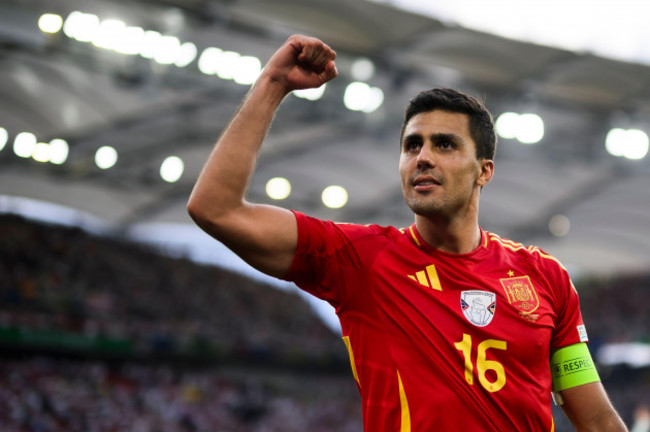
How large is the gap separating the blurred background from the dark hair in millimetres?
15417

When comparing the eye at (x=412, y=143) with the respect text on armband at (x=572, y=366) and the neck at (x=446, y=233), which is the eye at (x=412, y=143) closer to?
the neck at (x=446, y=233)

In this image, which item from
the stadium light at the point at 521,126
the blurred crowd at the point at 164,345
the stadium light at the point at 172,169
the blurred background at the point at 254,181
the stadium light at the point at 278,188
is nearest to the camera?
the blurred background at the point at 254,181

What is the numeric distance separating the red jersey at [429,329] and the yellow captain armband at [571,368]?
0.12 meters

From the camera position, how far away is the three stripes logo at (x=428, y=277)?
7.20 ft

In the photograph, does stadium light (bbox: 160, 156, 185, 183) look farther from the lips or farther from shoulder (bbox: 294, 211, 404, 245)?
the lips

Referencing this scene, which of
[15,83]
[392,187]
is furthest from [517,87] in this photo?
[15,83]

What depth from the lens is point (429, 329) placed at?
6.86 feet

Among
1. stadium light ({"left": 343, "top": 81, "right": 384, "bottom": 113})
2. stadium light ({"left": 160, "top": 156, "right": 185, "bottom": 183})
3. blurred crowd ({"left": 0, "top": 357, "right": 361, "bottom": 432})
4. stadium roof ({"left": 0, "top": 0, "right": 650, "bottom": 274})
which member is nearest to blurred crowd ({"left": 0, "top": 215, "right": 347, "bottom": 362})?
blurred crowd ({"left": 0, "top": 357, "right": 361, "bottom": 432})

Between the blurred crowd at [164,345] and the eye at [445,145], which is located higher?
the eye at [445,145]

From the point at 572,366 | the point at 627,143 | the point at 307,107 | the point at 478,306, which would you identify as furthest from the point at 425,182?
the point at 627,143

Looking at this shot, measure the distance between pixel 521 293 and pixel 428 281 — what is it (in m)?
0.32

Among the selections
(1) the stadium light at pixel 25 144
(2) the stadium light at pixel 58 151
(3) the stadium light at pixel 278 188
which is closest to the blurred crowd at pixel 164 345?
(1) the stadium light at pixel 25 144

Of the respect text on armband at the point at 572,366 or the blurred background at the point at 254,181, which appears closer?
the respect text on armband at the point at 572,366

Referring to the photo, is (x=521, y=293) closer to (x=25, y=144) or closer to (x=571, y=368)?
(x=571, y=368)
